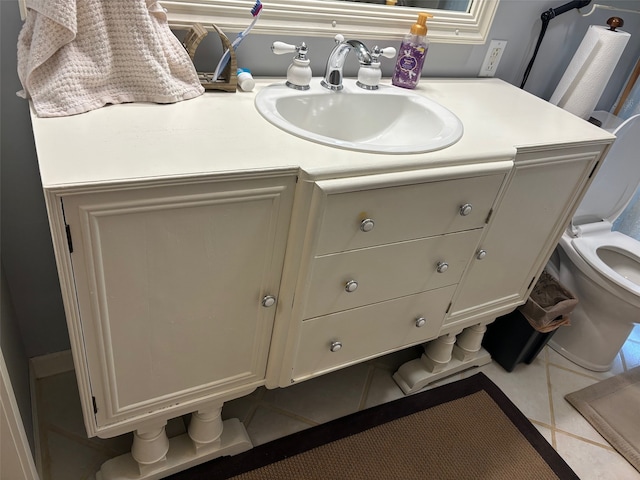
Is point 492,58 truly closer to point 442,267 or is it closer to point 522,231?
point 522,231

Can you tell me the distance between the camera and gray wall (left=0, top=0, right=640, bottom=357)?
107 centimetres

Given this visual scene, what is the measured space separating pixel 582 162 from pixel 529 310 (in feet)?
1.80

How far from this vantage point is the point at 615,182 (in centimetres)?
177

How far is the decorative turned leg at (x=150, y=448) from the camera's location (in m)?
1.15

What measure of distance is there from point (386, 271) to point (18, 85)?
88cm

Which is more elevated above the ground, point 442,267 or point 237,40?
point 237,40

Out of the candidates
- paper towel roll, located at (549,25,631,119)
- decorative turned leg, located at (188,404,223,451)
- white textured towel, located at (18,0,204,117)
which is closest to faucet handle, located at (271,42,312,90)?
white textured towel, located at (18,0,204,117)

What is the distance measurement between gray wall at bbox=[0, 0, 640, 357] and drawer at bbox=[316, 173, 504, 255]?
50cm

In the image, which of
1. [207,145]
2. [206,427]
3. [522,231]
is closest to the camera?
[207,145]

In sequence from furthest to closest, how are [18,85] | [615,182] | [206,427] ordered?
[615,182] < [206,427] < [18,85]

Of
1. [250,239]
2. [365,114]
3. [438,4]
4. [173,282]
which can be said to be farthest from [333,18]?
[173,282]

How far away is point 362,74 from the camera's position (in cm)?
125

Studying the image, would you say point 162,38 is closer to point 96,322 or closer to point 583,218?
point 96,322

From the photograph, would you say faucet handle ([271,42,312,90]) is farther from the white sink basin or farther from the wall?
the wall
